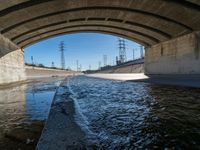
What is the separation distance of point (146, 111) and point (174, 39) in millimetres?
21629

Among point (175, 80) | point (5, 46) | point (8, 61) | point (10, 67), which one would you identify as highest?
point (5, 46)

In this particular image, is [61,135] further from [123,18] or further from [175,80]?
[123,18]

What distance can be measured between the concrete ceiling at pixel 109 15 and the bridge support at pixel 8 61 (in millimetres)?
1125

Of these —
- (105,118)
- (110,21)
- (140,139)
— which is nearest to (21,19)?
(110,21)

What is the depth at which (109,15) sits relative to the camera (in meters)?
23.8

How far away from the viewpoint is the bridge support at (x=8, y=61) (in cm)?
2149

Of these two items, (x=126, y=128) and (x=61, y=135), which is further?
(x=126, y=128)

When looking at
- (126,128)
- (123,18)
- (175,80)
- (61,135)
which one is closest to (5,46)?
(123,18)

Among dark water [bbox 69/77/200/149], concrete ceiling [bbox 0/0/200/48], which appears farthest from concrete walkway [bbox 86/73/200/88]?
dark water [bbox 69/77/200/149]

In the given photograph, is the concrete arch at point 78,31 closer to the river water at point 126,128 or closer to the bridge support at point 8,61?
the bridge support at point 8,61

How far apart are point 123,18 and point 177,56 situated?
852 centimetres

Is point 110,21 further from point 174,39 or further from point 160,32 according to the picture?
point 174,39

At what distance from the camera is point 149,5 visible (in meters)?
19.0

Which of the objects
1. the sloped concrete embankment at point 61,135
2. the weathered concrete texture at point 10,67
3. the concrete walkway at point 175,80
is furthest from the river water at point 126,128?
the weathered concrete texture at point 10,67
